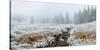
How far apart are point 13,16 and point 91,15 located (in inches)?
45.9

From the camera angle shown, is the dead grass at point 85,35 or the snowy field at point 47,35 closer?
the snowy field at point 47,35

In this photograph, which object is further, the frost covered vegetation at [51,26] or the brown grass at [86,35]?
the brown grass at [86,35]

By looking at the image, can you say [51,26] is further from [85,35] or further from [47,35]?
[85,35]

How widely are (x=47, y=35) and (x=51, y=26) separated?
0.14 meters

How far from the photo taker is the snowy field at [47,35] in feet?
7.13

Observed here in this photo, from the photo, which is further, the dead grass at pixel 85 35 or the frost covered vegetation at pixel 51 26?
the dead grass at pixel 85 35

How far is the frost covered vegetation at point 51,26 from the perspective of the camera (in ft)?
7.14

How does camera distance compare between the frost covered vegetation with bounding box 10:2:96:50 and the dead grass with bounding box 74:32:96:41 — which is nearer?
the frost covered vegetation with bounding box 10:2:96:50

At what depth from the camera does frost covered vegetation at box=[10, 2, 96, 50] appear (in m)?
2.18

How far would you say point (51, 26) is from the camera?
2324mm

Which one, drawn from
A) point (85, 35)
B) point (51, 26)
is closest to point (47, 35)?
point (51, 26)

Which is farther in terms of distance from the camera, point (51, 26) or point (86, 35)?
point (86, 35)

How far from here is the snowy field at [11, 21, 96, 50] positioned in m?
2.17

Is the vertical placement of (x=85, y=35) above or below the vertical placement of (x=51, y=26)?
below
